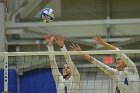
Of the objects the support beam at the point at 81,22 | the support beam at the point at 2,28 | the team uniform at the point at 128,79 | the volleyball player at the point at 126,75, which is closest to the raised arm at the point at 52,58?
the volleyball player at the point at 126,75

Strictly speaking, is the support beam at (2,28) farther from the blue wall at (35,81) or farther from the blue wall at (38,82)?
the blue wall at (38,82)

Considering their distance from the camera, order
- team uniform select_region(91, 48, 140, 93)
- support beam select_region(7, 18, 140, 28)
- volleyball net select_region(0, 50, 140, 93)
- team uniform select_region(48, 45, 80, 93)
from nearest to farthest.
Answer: team uniform select_region(91, 48, 140, 93) → team uniform select_region(48, 45, 80, 93) → volleyball net select_region(0, 50, 140, 93) → support beam select_region(7, 18, 140, 28)

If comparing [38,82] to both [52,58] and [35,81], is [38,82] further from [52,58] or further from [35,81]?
[52,58]

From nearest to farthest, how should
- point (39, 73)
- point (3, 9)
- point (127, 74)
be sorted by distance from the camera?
point (127, 74)
point (3, 9)
point (39, 73)

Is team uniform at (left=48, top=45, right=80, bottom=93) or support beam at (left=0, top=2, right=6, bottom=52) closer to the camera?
team uniform at (left=48, top=45, right=80, bottom=93)

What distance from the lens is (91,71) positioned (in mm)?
10547

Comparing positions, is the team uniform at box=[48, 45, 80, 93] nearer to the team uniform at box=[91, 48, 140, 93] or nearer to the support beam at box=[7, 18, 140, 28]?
the team uniform at box=[91, 48, 140, 93]

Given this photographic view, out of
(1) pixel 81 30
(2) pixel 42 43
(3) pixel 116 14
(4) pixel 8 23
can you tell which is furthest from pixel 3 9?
(3) pixel 116 14

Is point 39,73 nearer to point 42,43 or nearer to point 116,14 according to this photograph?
point 42,43

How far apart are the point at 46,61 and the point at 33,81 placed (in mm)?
720

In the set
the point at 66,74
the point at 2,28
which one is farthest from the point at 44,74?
the point at 66,74

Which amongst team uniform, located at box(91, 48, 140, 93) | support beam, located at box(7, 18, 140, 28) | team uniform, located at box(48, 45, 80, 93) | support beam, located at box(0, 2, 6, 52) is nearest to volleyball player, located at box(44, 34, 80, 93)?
team uniform, located at box(48, 45, 80, 93)

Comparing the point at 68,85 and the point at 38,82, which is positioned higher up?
the point at 68,85

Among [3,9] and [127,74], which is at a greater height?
[3,9]
